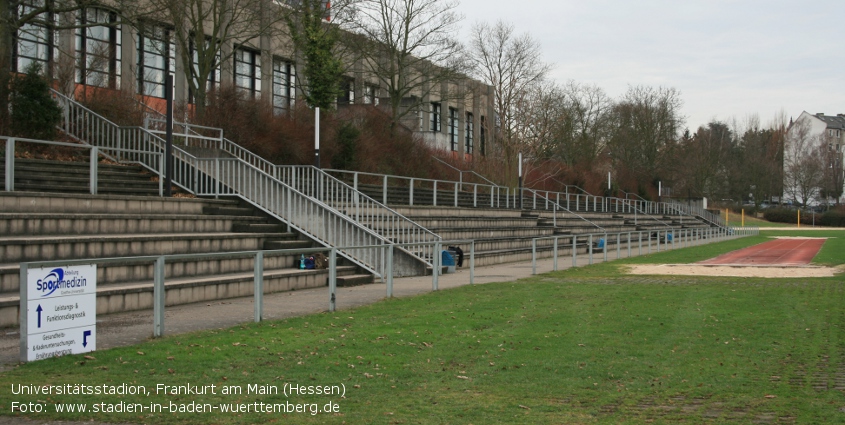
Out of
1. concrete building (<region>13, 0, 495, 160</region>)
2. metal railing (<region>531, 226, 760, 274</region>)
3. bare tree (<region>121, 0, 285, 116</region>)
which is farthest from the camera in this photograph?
metal railing (<region>531, 226, 760, 274</region>)

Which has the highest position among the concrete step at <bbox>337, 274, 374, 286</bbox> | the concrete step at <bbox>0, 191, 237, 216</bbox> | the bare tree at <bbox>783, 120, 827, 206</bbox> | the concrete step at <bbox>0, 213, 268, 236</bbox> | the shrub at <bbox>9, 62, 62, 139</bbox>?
the bare tree at <bbox>783, 120, 827, 206</bbox>

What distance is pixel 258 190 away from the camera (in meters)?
20.1

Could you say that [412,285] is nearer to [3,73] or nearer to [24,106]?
[24,106]

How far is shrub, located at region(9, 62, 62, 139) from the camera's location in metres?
20.1

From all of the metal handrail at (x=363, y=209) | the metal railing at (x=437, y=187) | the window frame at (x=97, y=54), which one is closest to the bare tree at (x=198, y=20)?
the metal railing at (x=437, y=187)

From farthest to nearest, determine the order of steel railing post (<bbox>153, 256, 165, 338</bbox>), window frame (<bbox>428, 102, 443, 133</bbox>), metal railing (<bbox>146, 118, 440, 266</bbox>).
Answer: window frame (<bbox>428, 102, 443, 133</bbox>) < metal railing (<bbox>146, 118, 440, 266</bbox>) < steel railing post (<bbox>153, 256, 165, 338</bbox>)

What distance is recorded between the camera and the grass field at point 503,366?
6512 millimetres

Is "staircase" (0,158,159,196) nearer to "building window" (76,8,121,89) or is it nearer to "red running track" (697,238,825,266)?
"building window" (76,8,121,89)

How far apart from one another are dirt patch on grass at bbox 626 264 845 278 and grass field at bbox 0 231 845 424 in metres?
9.39

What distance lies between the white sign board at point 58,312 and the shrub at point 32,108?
13379 mm

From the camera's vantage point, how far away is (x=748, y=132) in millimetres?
120188

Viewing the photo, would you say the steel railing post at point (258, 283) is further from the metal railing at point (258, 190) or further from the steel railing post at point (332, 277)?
the metal railing at point (258, 190)

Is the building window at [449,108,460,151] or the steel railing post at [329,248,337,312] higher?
the building window at [449,108,460,151]

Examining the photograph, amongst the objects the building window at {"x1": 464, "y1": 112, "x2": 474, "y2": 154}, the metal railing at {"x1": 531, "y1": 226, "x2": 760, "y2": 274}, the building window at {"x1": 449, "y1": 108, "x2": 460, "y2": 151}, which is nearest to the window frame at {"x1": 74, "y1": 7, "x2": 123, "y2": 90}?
the metal railing at {"x1": 531, "y1": 226, "x2": 760, "y2": 274}
